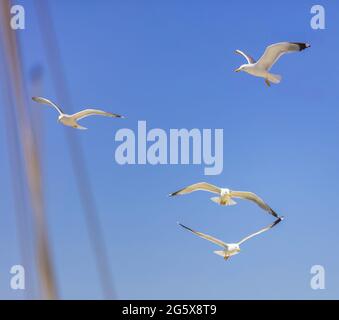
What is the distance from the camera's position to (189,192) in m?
3.17

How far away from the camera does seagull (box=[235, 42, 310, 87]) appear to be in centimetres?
293

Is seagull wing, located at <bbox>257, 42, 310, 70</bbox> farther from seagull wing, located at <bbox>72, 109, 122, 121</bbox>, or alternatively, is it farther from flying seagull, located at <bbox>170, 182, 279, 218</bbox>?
seagull wing, located at <bbox>72, 109, 122, 121</bbox>

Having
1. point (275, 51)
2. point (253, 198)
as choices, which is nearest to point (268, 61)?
point (275, 51)

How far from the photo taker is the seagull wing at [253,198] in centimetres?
315

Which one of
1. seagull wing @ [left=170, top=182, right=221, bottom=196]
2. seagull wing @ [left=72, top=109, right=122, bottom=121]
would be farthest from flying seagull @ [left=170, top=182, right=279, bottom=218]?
seagull wing @ [left=72, top=109, right=122, bottom=121]

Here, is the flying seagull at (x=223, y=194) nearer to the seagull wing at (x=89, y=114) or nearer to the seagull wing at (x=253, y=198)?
the seagull wing at (x=253, y=198)

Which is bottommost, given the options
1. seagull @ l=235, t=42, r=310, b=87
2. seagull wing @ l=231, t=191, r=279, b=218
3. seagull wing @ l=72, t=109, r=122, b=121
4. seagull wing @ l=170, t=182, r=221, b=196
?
seagull wing @ l=231, t=191, r=279, b=218

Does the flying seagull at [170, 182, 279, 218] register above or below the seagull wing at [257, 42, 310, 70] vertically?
below

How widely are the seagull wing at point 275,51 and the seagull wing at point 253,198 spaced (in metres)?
0.67

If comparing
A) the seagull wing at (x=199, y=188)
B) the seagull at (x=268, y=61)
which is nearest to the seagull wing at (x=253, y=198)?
the seagull wing at (x=199, y=188)

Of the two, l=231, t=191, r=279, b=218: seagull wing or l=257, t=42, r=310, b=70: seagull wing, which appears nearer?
l=257, t=42, r=310, b=70: seagull wing

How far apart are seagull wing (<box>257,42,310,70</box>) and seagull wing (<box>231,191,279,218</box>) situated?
67cm
